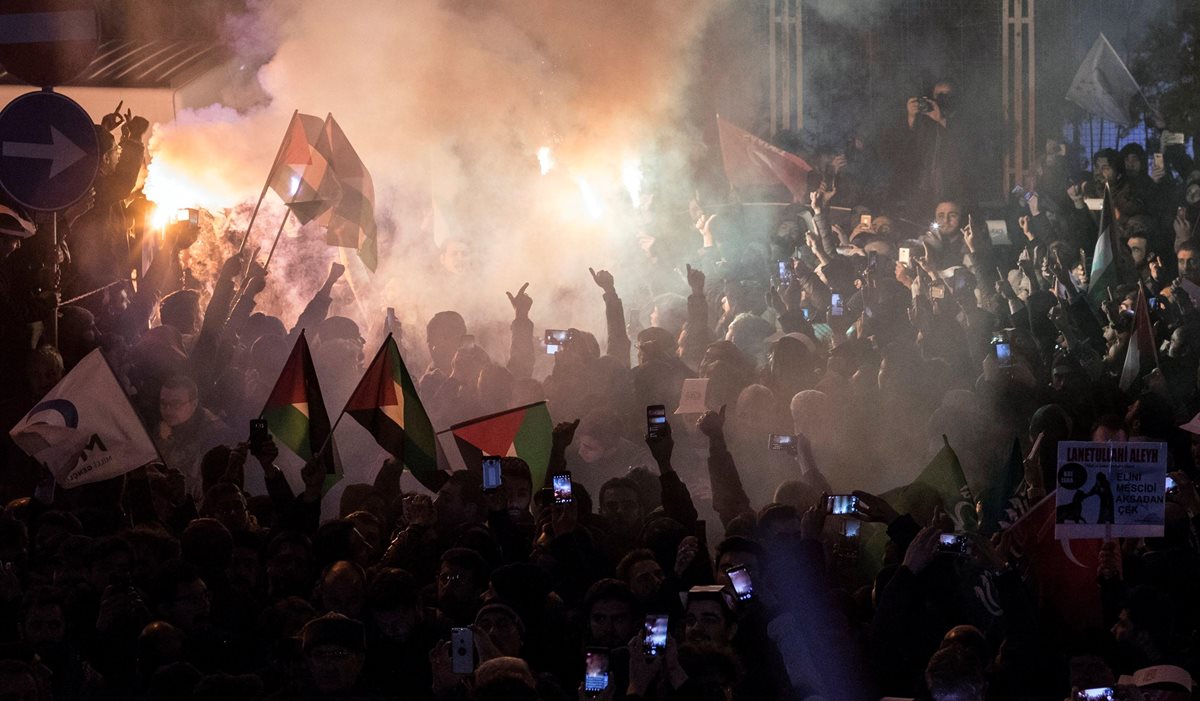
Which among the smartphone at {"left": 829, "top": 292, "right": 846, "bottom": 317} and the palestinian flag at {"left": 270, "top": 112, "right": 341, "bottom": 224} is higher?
the palestinian flag at {"left": 270, "top": 112, "right": 341, "bottom": 224}

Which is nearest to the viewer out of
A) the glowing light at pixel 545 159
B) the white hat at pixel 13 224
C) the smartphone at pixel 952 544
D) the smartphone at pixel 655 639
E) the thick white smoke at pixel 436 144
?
the smartphone at pixel 655 639

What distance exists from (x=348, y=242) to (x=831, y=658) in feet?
19.2

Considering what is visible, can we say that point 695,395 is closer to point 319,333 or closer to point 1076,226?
point 319,333

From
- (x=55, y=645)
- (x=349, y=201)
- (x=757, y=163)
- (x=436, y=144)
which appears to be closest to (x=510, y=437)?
(x=55, y=645)

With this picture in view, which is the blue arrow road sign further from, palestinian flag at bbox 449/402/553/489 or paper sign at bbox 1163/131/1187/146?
paper sign at bbox 1163/131/1187/146

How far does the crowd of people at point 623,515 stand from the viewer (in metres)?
4.14

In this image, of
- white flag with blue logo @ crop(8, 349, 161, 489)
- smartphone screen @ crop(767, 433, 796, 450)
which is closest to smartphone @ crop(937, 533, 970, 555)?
smartphone screen @ crop(767, 433, 796, 450)

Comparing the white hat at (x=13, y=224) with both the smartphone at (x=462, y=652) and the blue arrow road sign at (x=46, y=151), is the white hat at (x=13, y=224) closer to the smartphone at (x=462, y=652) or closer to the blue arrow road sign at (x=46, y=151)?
the blue arrow road sign at (x=46, y=151)

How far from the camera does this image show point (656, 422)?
5.87 meters

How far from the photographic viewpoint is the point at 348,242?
9352 millimetres

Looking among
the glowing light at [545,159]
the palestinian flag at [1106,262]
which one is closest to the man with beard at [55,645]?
the palestinian flag at [1106,262]

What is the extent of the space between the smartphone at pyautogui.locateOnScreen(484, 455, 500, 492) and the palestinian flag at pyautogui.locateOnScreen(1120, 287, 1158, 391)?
11.3 feet

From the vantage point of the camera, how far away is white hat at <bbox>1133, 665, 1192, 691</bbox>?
4145 millimetres

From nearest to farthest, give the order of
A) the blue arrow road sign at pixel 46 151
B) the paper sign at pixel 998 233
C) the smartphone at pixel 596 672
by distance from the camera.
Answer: the smartphone at pixel 596 672, the blue arrow road sign at pixel 46 151, the paper sign at pixel 998 233
